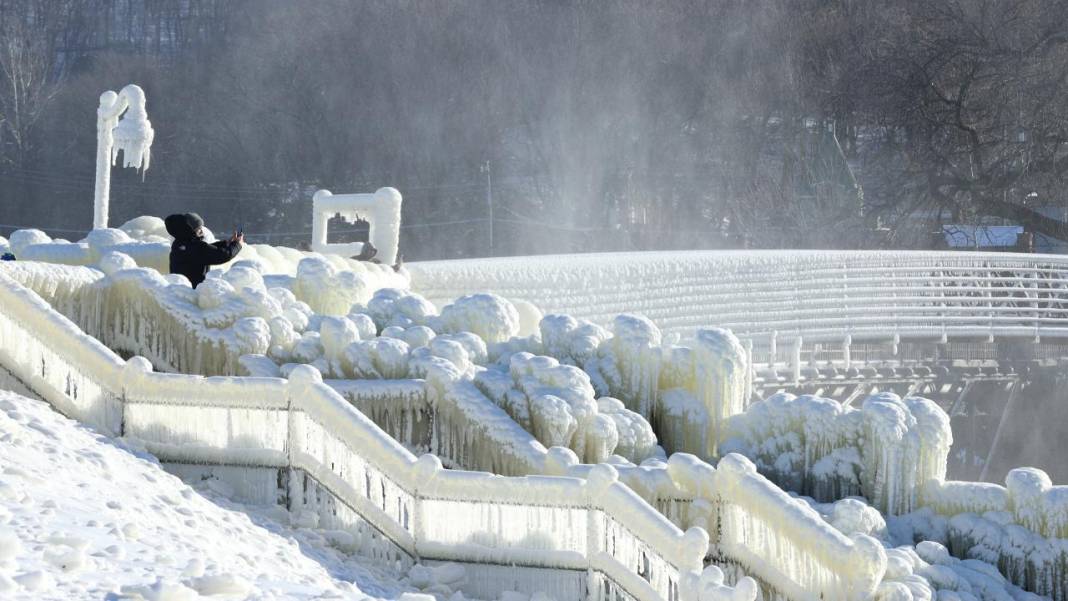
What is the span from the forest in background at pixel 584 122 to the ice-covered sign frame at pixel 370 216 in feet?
70.0

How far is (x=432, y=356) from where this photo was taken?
37.3 feet

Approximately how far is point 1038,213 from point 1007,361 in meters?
15.2

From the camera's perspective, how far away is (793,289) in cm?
2139

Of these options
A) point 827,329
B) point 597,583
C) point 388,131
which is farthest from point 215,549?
point 388,131

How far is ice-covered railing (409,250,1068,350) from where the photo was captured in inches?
694

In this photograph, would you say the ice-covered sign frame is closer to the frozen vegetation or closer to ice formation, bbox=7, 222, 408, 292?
ice formation, bbox=7, 222, 408, 292

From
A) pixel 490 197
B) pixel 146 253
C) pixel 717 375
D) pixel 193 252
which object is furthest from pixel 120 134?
pixel 490 197

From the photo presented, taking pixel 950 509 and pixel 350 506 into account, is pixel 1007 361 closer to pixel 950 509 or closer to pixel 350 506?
pixel 950 509

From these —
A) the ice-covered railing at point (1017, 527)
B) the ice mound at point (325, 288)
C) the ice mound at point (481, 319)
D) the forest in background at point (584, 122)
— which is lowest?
the ice-covered railing at point (1017, 527)

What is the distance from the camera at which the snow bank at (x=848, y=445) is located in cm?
1185

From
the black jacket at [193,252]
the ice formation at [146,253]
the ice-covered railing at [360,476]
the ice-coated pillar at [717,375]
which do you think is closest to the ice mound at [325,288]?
the ice formation at [146,253]

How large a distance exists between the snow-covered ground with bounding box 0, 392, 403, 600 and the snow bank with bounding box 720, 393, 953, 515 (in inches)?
167

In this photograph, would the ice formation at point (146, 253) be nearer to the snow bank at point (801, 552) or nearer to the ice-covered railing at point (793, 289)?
the ice-covered railing at point (793, 289)

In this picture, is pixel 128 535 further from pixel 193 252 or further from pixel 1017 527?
pixel 1017 527
